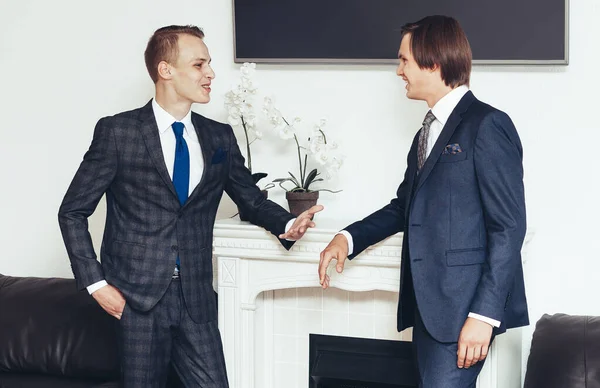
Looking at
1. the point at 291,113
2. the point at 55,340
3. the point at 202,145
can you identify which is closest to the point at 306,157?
the point at 291,113

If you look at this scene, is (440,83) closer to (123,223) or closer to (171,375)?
(123,223)

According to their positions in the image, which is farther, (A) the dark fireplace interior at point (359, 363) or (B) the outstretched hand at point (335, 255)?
(A) the dark fireplace interior at point (359, 363)

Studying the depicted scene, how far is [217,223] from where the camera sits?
3016mm

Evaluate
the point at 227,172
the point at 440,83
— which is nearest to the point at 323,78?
the point at 227,172

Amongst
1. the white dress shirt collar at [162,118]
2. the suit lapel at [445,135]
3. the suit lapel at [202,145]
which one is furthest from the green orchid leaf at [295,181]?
the suit lapel at [445,135]

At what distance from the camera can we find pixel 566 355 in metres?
2.55

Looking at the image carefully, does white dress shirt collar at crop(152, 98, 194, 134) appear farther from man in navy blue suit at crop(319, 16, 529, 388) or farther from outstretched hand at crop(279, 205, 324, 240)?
man in navy blue suit at crop(319, 16, 529, 388)

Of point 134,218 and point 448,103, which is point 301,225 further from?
point 448,103

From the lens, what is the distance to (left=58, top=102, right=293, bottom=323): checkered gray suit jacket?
2.55 metres

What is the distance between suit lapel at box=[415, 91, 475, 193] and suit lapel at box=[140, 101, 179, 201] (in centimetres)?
76

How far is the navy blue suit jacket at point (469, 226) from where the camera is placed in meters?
2.16

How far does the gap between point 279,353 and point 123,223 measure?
3.25ft

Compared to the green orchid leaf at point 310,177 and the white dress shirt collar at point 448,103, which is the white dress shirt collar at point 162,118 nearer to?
the green orchid leaf at point 310,177

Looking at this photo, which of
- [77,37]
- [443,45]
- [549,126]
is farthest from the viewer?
[77,37]
